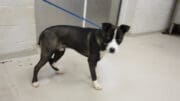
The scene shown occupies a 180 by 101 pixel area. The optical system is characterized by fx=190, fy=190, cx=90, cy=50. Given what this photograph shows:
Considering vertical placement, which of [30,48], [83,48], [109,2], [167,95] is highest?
[109,2]

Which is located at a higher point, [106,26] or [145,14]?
[106,26]

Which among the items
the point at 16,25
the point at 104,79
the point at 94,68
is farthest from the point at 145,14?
the point at 16,25

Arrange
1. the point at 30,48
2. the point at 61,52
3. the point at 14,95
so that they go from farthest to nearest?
the point at 30,48, the point at 61,52, the point at 14,95

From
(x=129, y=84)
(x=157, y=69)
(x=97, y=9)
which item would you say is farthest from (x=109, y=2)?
(x=129, y=84)

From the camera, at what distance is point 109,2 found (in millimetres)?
3336

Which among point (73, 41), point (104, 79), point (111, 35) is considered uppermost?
point (111, 35)

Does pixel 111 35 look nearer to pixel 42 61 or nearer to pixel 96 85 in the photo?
pixel 96 85

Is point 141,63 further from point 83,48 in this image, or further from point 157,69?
point 83,48

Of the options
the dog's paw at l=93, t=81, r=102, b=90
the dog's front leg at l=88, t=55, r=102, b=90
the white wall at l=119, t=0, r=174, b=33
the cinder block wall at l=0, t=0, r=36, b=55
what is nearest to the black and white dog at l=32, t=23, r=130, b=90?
the dog's front leg at l=88, t=55, r=102, b=90

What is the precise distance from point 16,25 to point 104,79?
1.18 m

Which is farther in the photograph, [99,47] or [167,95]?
[167,95]

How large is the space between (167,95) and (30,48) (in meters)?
1.70

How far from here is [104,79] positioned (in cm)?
212

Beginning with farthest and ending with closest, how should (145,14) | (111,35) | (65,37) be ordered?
(145,14), (65,37), (111,35)
